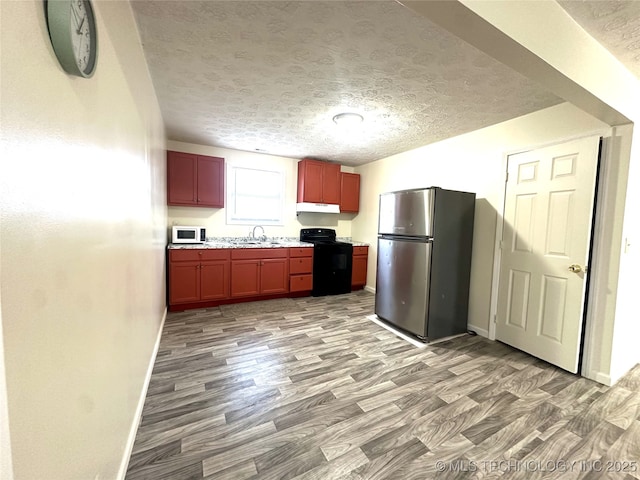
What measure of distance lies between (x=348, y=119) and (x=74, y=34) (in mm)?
2452

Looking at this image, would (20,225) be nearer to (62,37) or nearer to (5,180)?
(5,180)

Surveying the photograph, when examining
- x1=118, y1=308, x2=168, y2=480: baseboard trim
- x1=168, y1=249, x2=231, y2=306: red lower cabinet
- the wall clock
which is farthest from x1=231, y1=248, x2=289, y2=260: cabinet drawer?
the wall clock

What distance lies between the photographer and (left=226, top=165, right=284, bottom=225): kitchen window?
4.39 meters

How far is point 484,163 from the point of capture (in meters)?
3.08

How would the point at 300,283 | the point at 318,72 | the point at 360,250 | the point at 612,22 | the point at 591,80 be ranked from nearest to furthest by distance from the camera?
the point at 612,22, the point at 591,80, the point at 318,72, the point at 300,283, the point at 360,250

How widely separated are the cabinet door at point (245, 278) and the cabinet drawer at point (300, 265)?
1.81 feet

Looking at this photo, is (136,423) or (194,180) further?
(194,180)

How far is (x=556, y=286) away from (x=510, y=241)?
0.58 meters

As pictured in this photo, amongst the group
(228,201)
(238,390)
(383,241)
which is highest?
(228,201)

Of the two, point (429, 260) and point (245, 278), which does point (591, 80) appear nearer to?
point (429, 260)

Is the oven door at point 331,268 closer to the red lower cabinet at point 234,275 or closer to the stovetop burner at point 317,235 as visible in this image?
the red lower cabinet at point 234,275

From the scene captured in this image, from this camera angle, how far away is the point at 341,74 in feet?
6.69

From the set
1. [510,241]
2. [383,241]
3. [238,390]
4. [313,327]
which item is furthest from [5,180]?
[510,241]

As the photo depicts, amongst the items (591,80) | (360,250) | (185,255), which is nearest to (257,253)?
(185,255)
